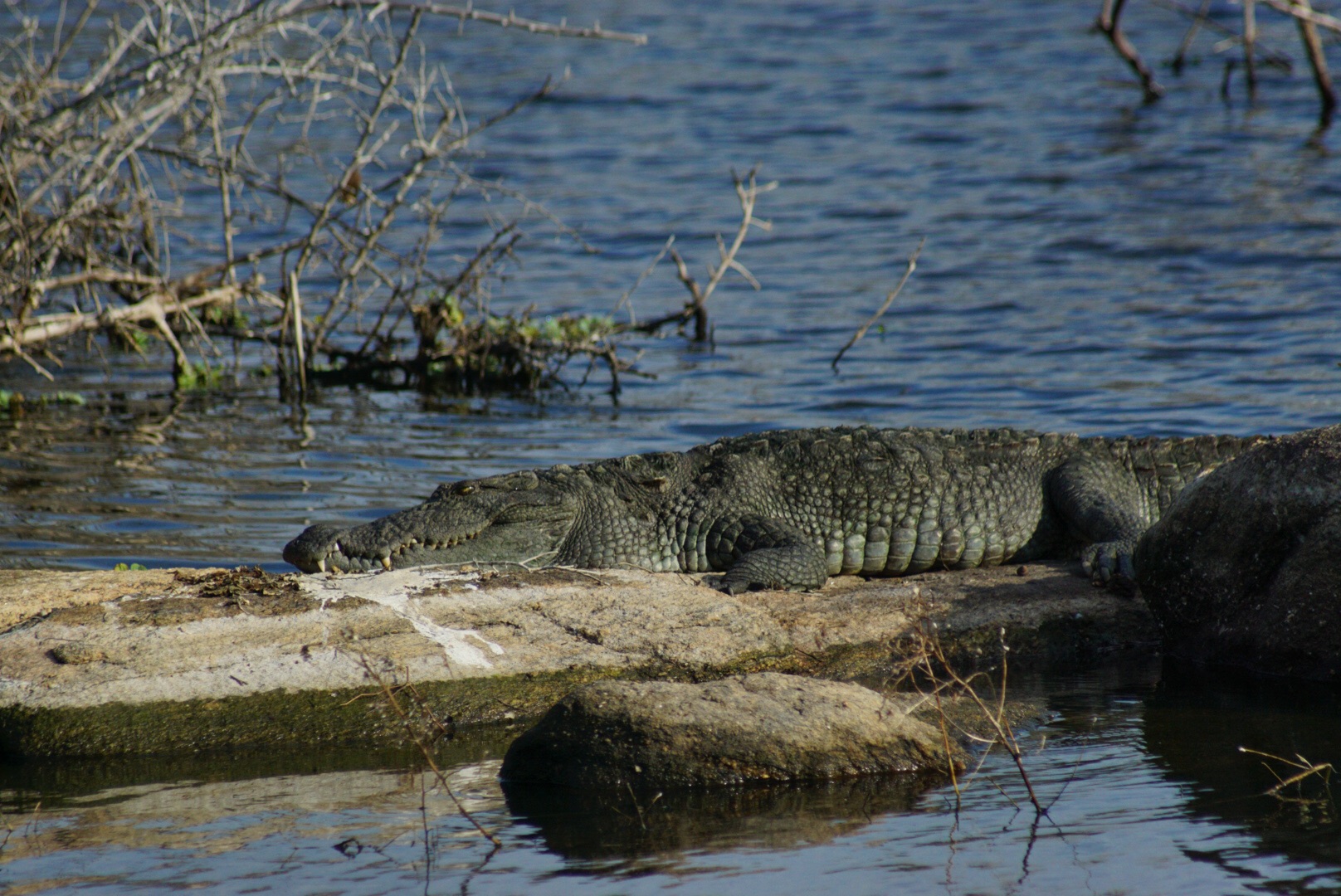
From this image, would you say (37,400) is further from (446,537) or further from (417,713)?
(417,713)

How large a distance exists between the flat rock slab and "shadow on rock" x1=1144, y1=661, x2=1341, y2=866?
0.61 metres

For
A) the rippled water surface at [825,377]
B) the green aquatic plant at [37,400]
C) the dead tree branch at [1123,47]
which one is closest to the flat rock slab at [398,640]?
the rippled water surface at [825,377]

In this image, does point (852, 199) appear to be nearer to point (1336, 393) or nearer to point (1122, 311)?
point (1122, 311)

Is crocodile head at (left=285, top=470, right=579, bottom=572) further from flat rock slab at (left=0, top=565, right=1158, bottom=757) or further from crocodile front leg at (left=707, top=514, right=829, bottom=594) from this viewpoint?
crocodile front leg at (left=707, top=514, right=829, bottom=594)

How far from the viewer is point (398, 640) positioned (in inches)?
191

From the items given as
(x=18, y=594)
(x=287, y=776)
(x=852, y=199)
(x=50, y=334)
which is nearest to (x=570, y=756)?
(x=287, y=776)

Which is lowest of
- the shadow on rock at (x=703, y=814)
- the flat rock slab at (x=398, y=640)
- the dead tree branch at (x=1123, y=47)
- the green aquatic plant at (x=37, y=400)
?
the shadow on rock at (x=703, y=814)

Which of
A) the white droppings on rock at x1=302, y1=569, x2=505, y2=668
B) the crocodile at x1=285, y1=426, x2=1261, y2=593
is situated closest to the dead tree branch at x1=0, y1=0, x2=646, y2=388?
the crocodile at x1=285, y1=426, x2=1261, y2=593

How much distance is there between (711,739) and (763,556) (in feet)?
6.37

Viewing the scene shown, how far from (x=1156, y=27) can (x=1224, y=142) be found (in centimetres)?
807

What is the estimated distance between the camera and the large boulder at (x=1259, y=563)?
4902 millimetres

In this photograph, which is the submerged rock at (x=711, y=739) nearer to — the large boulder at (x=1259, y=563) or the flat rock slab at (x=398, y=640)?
the flat rock slab at (x=398, y=640)

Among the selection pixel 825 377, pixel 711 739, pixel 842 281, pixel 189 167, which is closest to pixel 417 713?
pixel 711 739

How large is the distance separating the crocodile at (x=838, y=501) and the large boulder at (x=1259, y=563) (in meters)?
0.73
